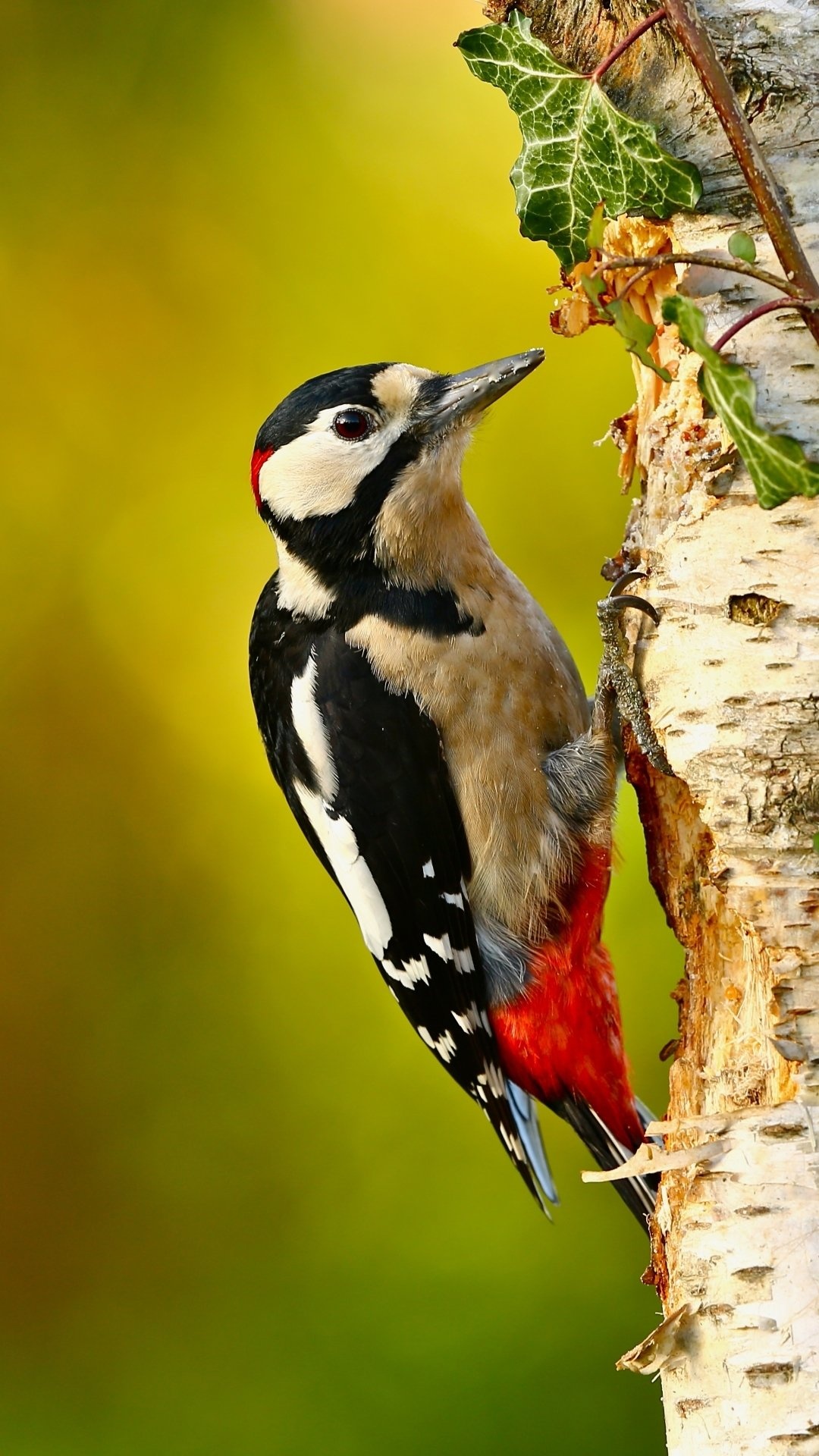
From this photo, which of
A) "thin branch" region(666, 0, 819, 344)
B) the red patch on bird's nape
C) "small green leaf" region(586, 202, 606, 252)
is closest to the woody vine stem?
"thin branch" region(666, 0, 819, 344)

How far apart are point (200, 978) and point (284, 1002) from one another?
17cm

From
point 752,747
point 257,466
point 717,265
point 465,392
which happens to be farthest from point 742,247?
point 257,466

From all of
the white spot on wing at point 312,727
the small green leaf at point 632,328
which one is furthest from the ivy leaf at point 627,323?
the white spot on wing at point 312,727

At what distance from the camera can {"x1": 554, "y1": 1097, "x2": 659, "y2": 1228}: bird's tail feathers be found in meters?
1.63

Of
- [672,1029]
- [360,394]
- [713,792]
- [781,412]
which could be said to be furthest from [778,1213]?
[672,1029]

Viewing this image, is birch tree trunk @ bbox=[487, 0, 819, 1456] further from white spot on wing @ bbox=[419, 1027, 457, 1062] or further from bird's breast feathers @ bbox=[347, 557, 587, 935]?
white spot on wing @ bbox=[419, 1027, 457, 1062]

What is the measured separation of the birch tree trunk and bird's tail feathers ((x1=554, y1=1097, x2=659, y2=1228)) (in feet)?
1.62

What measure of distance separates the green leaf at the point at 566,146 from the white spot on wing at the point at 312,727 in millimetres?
664

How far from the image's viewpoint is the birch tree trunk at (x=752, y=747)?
1032mm

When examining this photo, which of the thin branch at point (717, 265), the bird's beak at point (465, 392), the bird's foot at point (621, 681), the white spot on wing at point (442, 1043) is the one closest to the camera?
the thin branch at point (717, 265)

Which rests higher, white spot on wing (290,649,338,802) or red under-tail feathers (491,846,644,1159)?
white spot on wing (290,649,338,802)

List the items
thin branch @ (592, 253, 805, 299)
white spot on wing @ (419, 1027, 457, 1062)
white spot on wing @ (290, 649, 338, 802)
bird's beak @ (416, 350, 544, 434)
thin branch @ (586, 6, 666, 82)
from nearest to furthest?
thin branch @ (592, 253, 805, 299), thin branch @ (586, 6, 666, 82), bird's beak @ (416, 350, 544, 434), white spot on wing @ (290, 649, 338, 802), white spot on wing @ (419, 1027, 457, 1062)

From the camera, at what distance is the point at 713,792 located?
42.1 inches

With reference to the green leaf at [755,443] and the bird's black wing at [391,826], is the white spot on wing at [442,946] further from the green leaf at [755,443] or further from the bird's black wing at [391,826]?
the green leaf at [755,443]
